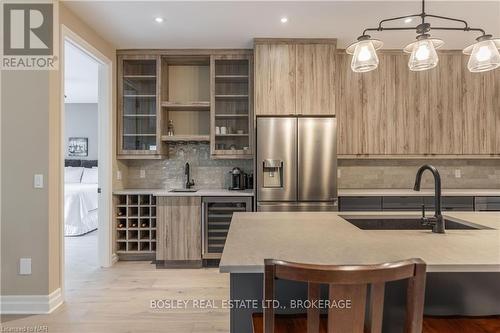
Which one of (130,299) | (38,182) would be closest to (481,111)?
(130,299)

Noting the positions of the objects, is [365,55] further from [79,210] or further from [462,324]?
[79,210]

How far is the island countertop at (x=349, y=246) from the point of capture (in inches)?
43.1

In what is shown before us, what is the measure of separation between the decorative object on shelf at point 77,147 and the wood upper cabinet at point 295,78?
5.65 m

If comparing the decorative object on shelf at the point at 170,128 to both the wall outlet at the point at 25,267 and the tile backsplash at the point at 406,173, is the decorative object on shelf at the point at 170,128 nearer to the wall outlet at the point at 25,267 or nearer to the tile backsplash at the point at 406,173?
the wall outlet at the point at 25,267

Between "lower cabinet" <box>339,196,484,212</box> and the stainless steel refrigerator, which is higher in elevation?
the stainless steel refrigerator

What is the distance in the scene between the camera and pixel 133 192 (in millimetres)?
3740

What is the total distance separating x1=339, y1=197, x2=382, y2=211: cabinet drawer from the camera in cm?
346

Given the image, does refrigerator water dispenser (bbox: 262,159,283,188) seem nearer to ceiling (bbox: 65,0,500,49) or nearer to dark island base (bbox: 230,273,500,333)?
ceiling (bbox: 65,0,500,49)

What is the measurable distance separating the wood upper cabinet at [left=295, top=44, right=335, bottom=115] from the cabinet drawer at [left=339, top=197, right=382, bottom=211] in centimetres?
102

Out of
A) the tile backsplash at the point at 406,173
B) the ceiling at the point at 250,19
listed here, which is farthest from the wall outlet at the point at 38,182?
the tile backsplash at the point at 406,173

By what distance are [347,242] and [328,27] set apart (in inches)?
105

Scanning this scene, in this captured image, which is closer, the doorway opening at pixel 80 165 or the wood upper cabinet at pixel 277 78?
the wood upper cabinet at pixel 277 78

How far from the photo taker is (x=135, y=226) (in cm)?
387

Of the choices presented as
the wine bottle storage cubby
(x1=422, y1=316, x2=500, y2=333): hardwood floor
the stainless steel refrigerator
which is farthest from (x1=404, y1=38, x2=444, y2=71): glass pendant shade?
the wine bottle storage cubby
